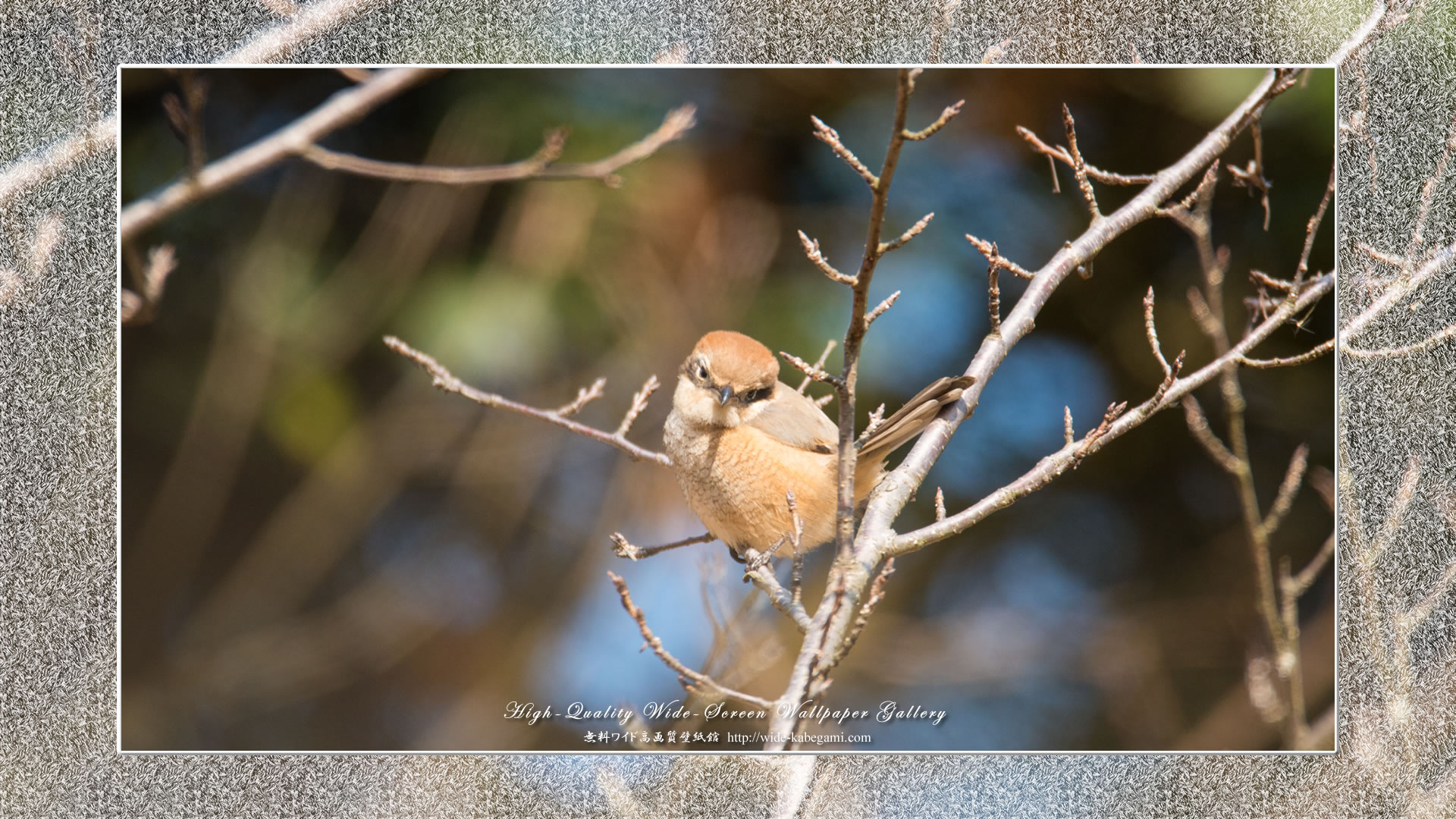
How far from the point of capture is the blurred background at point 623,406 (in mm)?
1648

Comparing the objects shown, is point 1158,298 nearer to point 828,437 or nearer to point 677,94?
point 828,437

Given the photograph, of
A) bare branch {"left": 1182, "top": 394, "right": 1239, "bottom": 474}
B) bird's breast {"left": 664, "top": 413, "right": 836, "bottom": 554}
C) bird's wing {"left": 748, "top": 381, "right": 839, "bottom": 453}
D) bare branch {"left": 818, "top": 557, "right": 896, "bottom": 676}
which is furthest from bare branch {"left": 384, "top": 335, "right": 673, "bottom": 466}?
bare branch {"left": 1182, "top": 394, "right": 1239, "bottom": 474}

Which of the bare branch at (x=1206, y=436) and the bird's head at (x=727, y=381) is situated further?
the bare branch at (x=1206, y=436)

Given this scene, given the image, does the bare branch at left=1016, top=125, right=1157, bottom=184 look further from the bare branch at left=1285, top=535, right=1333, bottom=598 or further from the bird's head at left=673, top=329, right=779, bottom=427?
the bare branch at left=1285, top=535, right=1333, bottom=598

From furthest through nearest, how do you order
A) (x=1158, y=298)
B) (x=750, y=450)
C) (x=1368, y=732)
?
(x=1158, y=298) → (x=1368, y=732) → (x=750, y=450)

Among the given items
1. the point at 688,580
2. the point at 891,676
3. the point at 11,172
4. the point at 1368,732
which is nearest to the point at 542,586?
the point at 688,580

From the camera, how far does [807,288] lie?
1.91 m

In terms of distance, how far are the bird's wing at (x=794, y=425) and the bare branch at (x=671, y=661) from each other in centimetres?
37

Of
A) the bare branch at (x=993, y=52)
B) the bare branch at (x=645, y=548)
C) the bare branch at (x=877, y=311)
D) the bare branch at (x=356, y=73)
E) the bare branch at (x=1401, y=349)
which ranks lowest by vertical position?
the bare branch at (x=645, y=548)

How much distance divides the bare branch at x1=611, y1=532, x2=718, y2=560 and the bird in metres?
0.06

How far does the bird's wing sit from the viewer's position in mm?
1599

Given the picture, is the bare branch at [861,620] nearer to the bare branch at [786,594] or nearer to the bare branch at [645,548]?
the bare branch at [786,594]


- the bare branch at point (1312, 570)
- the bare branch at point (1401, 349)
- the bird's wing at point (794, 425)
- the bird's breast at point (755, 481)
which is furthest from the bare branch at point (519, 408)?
the bare branch at point (1401, 349)

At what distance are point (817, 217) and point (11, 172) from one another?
150cm
